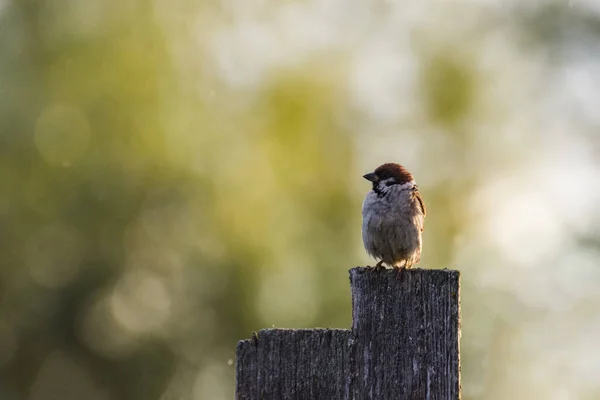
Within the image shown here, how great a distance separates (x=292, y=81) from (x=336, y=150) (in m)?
1.42

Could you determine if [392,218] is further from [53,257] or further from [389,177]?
[53,257]

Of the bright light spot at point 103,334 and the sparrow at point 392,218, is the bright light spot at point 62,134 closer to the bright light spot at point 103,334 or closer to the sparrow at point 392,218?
the bright light spot at point 103,334

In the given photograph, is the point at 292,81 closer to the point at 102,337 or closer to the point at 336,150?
the point at 336,150

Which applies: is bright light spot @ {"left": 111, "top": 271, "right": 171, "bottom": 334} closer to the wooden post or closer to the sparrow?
the sparrow

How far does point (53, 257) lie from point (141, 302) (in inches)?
56.6

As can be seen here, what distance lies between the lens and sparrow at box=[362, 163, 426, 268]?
20.2ft

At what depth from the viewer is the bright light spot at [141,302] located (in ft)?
49.9

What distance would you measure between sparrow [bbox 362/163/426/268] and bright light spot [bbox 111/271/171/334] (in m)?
9.36

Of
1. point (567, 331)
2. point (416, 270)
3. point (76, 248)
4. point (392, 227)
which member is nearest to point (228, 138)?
point (76, 248)

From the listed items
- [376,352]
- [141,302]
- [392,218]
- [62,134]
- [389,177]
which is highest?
[62,134]

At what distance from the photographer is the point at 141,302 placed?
50.3 feet

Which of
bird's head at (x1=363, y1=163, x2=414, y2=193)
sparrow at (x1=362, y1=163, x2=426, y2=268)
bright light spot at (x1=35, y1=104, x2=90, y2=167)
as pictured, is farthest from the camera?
bright light spot at (x1=35, y1=104, x2=90, y2=167)

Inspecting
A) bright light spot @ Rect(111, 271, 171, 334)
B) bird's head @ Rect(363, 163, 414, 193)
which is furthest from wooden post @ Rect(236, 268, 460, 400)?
bright light spot @ Rect(111, 271, 171, 334)

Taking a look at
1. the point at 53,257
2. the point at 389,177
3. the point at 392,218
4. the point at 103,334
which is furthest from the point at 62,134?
the point at 392,218
